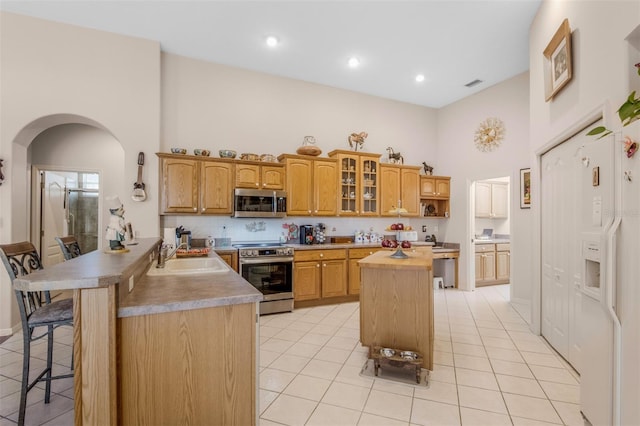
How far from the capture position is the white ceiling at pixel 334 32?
347 centimetres

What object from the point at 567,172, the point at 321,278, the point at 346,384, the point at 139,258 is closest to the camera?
the point at 139,258

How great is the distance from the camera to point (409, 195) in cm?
580

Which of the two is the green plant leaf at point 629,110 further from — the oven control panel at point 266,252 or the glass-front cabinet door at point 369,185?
the glass-front cabinet door at point 369,185

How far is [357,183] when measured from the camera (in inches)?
209

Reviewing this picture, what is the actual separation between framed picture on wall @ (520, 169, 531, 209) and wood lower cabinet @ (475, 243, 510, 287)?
1.42 metres

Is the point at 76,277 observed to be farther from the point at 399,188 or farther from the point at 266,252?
the point at 399,188

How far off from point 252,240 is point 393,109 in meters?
3.77

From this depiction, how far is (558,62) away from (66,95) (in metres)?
5.37

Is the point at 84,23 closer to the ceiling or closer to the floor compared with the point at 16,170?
closer to the ceiling

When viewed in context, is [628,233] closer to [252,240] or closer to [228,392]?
[228,392]

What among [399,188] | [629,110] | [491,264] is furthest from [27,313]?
[491,264]

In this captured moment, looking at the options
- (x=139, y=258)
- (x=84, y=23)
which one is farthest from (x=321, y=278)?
(x=84, y=23)

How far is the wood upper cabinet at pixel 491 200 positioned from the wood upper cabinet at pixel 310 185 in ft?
11.9

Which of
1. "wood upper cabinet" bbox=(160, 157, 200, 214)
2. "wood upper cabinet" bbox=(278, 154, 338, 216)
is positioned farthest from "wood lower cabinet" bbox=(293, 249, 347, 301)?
"wood upper cabinet" bbox=(160, 157, 200, 214)
